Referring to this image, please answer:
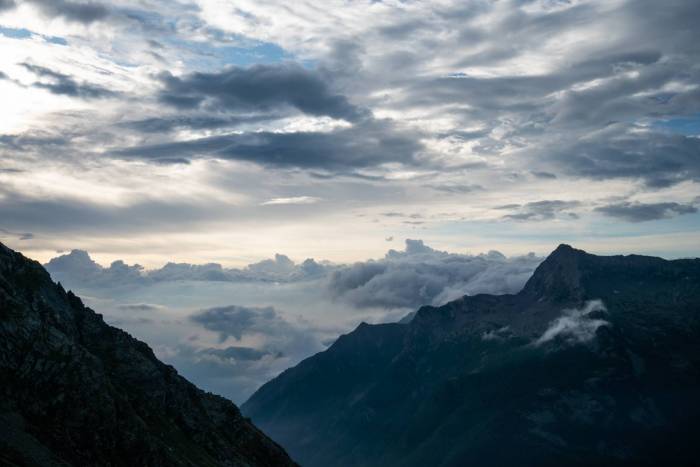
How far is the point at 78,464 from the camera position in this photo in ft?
583

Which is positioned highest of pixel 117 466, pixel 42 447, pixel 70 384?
pixel 70 384

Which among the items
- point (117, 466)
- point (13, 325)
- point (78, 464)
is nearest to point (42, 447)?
point (78, 464)

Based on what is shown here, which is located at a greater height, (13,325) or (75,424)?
(13,325)

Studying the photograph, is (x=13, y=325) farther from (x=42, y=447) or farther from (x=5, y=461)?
(x=5, y=461)

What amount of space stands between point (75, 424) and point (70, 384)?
1343cm

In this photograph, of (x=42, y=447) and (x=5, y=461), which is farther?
(x=42, y=447)

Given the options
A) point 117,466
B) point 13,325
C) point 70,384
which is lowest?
point 117,466

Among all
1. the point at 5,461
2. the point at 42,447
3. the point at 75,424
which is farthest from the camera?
A: the point at 75,424

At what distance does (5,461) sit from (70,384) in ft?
169

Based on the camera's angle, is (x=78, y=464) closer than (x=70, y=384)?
Yes

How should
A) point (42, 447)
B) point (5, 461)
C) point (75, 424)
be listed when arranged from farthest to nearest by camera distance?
1. point (75, 424)
2. point (42, 447)
3. point (5, 461)

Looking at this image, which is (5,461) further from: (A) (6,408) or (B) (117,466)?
(B) (117,466)

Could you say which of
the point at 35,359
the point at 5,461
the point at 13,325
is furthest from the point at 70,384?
the point at 5,461

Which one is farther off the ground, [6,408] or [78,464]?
[6,408]
